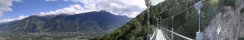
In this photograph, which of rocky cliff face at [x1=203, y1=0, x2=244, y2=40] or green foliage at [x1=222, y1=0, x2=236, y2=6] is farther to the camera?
green foliage at [x1=222, y1=0, x2=236, y2=6]

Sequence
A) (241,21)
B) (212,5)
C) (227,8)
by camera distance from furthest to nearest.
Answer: (241,21) < (212,5) < (227,8)

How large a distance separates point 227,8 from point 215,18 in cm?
21

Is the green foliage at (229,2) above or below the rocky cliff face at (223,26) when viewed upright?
above

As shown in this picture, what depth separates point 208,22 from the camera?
3654mm

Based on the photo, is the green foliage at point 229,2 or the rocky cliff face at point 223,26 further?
the green foliage at point 229,2

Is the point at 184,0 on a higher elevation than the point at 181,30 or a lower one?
higher

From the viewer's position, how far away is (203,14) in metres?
3.99

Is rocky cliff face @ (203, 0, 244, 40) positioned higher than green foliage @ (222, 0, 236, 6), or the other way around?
green foliage @ (222, 0, 236, 6)

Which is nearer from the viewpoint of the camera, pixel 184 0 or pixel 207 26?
pixel 207 26

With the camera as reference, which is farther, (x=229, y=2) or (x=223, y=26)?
(x=229, y=2)

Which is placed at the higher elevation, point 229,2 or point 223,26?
point 229,2

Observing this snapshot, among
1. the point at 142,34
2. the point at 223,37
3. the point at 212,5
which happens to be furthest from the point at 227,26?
the point at 142,34

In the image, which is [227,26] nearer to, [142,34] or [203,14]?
[203,14]

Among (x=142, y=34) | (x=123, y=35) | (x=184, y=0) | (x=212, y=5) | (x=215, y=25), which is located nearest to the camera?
(x=215, y=25)
